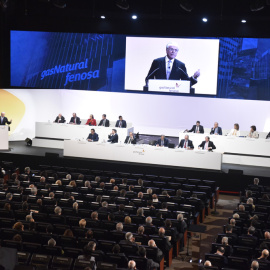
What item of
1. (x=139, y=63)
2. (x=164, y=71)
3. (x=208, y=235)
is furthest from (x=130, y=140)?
(x=208, y=235)

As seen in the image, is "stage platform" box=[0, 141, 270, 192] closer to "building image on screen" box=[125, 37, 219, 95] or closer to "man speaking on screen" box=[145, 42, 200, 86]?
"building image on screen" box=[125, 37, 219, 95]

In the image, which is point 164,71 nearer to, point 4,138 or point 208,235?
point 4,138

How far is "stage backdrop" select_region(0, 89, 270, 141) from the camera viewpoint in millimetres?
22812

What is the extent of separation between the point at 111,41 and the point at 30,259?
1528 cm

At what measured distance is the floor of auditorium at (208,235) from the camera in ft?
37.6

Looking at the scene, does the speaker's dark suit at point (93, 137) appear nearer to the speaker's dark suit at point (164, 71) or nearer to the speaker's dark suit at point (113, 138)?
the speaker's dark suit at point (113, 138)

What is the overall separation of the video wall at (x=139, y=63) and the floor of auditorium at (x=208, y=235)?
6.54 meters

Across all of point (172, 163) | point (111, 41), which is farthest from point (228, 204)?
point (111, 41)

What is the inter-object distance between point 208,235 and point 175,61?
1058 centimetres

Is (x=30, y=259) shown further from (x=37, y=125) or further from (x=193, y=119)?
(x=193, y=119)

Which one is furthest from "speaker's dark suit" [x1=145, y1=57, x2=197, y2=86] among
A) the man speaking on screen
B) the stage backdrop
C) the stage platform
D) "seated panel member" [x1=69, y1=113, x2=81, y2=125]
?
the stage platform

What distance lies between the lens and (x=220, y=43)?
2159 cm

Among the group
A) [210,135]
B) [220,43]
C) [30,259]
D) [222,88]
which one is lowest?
[30,259]

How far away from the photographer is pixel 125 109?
952 inches
